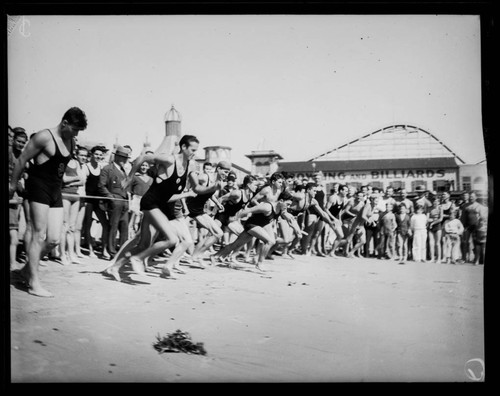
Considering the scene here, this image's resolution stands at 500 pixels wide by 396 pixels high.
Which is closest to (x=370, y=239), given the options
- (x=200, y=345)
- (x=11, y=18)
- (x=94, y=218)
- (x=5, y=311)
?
(x=200, y=345)

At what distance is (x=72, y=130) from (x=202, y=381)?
2142 millimetres

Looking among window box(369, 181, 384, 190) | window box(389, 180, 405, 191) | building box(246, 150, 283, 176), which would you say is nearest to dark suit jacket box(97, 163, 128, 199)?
building box(246, 150, 283, 176)

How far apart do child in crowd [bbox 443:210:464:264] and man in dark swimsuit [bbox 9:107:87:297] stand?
9.69ft

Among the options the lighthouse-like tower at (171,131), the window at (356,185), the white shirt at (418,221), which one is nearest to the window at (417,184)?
the white shirt at (418,221)

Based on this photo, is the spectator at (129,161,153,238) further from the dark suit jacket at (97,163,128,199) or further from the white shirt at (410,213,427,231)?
the white shirt at (410,213,427,231)

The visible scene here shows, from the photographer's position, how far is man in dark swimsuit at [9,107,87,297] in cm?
395

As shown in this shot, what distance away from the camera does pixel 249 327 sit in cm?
395

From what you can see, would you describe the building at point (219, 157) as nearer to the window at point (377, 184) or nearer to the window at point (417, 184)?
the window at point (377, 184)

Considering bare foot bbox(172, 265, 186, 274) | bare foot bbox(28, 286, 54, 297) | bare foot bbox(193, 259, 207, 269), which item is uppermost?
bare foot bbox(193, 259, 207, 269)

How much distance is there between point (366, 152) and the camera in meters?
4.14

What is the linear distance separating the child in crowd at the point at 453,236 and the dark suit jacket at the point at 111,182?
258cm

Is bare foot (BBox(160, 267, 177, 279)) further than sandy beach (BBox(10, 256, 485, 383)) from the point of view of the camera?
Yes

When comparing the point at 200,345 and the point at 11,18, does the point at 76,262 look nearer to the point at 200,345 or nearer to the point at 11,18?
the point at 200,345

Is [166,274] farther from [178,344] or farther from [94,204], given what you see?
[94,204]
